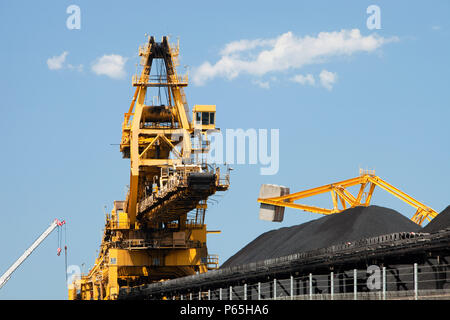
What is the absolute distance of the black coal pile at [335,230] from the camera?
2064 inches

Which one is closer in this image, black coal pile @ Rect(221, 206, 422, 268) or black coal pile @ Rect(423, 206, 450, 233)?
black coal pile @ Rect(423, 206, 450, 233)

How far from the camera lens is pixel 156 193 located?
54312 millimetres

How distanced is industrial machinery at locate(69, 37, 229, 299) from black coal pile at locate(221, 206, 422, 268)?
4395 millimetres

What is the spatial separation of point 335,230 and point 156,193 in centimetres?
1176

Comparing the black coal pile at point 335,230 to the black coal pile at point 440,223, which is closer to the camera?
the black coal pile at point 440,223

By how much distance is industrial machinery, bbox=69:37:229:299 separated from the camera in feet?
187

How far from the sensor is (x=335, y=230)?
54250 millimetres

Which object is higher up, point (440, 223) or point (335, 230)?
point (335, 230)

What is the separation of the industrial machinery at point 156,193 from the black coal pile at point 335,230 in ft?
14.4

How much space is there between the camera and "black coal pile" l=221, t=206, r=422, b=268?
172 feet

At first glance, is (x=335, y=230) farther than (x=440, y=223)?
Yes

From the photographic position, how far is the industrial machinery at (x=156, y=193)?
57062 mm
